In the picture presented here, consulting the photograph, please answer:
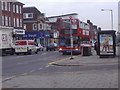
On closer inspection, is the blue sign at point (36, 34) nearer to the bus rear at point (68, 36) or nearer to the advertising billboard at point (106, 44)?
the bus rear at point (68, 36)

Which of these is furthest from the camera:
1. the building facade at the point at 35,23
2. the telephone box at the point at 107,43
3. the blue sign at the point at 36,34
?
the building facade at the point at 35,23

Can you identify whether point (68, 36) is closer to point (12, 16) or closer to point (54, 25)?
point (12, 16)

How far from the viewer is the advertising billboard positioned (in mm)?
25516

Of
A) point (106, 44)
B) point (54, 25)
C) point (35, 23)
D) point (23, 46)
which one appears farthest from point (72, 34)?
point (54, 25)

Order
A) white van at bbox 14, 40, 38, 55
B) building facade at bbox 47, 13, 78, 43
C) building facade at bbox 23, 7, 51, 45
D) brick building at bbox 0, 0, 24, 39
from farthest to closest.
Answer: building facade at bbox 47, 13, 78, 43, building facade at bbox 23, 7, 51, 45, brick building at bbox 0, 0, 24, 39, white van at bbox 14, 40, 38, 55

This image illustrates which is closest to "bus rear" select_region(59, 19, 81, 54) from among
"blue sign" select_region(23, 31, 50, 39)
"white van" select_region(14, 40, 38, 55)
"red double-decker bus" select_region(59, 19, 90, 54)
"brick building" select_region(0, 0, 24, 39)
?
"red double-decker bus" select_region(59, 19, 90, 54)

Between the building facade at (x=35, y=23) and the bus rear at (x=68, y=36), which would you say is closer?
the bus rear at (x=68, y=36)

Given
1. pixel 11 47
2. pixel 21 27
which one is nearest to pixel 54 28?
pixel 21 27

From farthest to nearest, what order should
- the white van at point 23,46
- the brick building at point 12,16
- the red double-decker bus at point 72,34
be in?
the brick building at point 12,16 → the white van at point 23,46 → the red double-decker bus at point 72,34

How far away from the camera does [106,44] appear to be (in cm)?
2561

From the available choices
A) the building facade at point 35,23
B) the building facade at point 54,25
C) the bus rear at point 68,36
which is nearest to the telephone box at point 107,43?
the bus rear at point 68,36

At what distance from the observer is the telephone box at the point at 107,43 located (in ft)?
83.5

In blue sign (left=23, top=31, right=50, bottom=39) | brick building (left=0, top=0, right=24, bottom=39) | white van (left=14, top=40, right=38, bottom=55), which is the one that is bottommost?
white van (left=14, top=40, right=38, bottom=55)

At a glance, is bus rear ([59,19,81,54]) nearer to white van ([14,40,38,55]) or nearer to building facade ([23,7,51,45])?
white van ([14,40,38,55])
